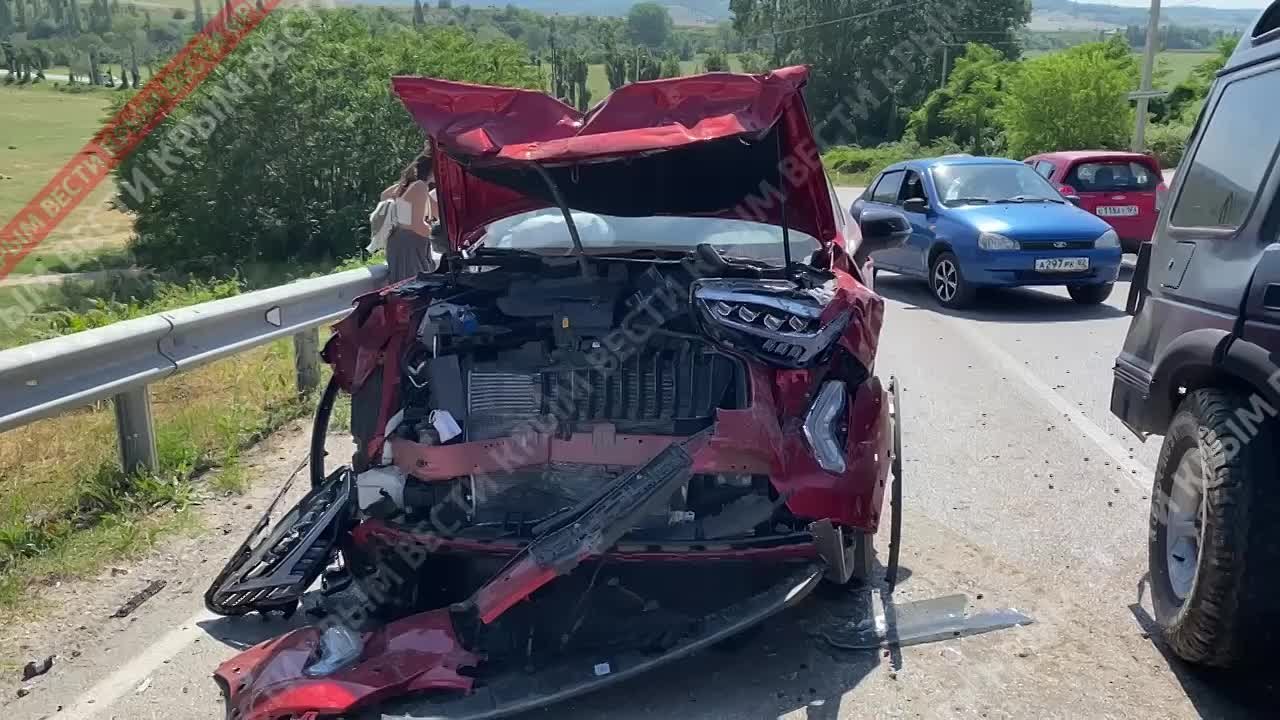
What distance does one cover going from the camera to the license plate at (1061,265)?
10.7 m

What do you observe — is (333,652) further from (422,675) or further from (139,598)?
(139,598)

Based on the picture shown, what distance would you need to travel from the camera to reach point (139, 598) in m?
4.16

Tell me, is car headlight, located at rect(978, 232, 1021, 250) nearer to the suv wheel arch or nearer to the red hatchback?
the red hatchback

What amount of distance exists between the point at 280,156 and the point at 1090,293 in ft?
61.0

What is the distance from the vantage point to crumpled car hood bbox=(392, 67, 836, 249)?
134 inches

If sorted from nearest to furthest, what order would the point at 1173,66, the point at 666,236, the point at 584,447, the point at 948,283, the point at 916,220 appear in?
the point at 584,447 < the point at 666,236 < the point at 948,283 < the point at 916,220 < the point at 1173,66

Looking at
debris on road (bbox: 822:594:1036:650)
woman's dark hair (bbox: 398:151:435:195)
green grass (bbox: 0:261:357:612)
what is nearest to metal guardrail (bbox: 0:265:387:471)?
green grass (bbox: 0:261:357:612)

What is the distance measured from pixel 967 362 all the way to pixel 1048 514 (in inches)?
148

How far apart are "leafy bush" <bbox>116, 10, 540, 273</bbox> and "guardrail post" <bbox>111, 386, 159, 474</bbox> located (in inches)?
732

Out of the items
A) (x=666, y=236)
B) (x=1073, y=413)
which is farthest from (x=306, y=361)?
(x=1073, y=413)

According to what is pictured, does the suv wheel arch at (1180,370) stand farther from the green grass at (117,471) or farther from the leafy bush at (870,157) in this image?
the leafy bush at (870,157)

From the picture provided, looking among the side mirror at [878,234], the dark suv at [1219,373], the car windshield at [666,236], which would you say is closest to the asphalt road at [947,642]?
the dark suv at [1219,373]

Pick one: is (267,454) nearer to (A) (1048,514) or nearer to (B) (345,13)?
(A) (1048,514)

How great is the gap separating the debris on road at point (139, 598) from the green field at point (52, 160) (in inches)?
918
